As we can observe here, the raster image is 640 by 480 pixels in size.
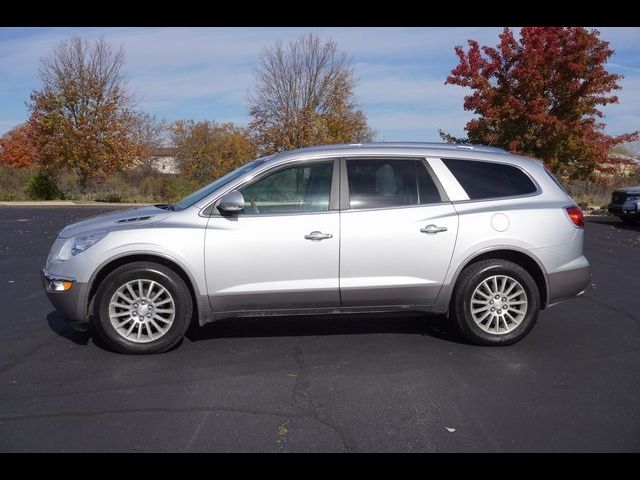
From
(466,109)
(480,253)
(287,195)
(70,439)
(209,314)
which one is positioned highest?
(466,109)

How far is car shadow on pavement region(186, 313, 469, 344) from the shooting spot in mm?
5957

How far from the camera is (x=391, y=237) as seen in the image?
5406 millimetres

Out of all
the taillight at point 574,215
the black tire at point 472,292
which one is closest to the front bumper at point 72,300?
the black tire at point 472,292

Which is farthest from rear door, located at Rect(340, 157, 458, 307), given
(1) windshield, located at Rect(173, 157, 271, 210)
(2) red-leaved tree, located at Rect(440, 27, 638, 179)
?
(2) red-leaved tree, located at Rect(440, 27, 638, 179)

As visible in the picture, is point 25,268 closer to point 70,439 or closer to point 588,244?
point 70,439

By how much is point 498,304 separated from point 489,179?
3.70 feet

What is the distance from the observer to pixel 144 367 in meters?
5.06

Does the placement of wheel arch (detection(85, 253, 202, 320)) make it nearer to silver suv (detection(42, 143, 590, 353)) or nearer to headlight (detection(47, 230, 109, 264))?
silver suv (detection(42, 143, 590, 353))

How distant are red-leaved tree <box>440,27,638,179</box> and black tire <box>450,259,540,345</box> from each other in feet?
52.9

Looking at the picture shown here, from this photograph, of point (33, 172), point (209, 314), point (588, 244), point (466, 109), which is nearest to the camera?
point (209, 314)

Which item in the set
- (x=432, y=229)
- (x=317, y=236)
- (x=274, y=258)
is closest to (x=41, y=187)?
(x=274, y=258)

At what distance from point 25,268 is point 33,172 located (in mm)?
25855

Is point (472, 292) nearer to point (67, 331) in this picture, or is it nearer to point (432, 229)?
point (432, 229)

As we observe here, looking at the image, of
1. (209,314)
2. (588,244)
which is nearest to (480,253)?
(209,314)
